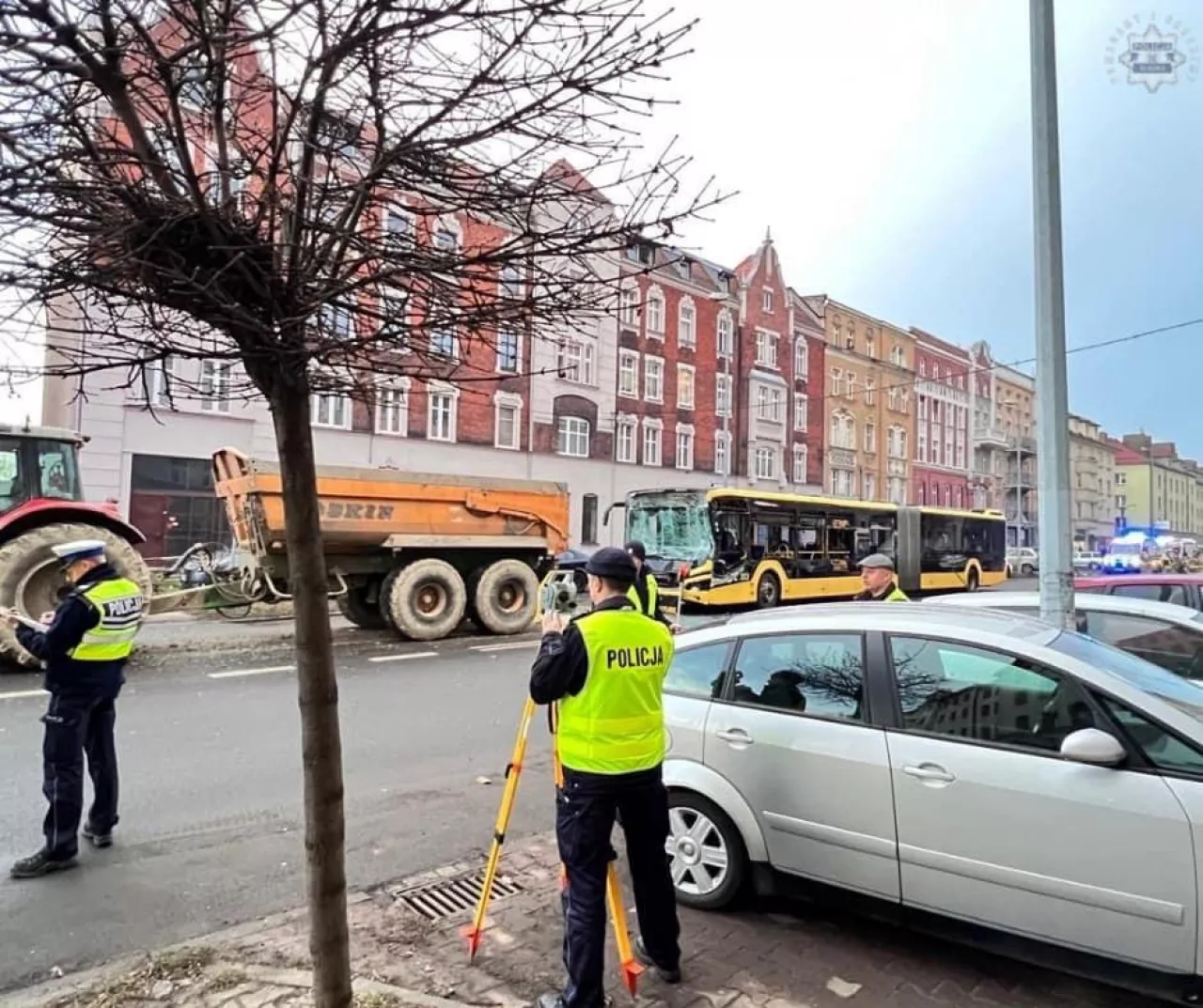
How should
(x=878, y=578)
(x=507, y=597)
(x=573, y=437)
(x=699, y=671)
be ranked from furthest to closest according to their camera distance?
1. (x=573, y=437)
2. (x=507, y=597)
3. (x=878, y=578)
4. (x=699, y=671)

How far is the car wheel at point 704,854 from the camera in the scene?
3.92 meters

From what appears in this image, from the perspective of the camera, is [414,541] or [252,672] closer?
[252,672]

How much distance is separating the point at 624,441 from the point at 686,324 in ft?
22.2

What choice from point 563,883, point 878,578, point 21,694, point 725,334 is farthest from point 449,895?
point 725,334

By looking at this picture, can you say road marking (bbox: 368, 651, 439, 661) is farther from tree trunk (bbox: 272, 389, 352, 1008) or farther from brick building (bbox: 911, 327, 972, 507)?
brick building (bbox: 911, 327, 972, 507)

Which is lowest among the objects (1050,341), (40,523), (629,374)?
(40,523)

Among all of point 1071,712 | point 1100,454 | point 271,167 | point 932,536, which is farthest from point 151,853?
point 1100,454

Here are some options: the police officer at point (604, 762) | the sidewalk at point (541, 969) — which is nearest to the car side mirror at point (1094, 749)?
the sidewalk at point (541, 969)

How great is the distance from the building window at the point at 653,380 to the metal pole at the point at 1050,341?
98.7ft

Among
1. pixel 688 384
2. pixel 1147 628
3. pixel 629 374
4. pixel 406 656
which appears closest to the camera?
pixel 1147 628

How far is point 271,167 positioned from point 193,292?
40 centimetres

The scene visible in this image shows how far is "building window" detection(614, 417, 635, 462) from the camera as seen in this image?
3525 centimetres

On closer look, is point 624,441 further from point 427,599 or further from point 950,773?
point 950,773

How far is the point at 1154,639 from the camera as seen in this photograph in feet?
21.0
